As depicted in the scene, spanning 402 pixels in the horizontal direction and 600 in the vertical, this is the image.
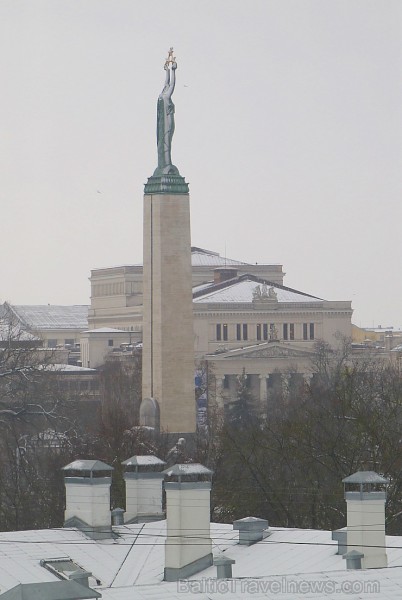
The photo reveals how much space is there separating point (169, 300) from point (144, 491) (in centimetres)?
4926

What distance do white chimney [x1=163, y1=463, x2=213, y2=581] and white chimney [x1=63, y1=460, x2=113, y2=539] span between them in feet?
10.0

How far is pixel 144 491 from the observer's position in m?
52.3

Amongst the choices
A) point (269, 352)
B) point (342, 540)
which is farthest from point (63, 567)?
point (269, 352)

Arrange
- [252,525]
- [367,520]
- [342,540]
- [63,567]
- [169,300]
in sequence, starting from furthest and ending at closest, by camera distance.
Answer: [169,300] → [252,525] → [63,567] → [342,540] → [367,520]

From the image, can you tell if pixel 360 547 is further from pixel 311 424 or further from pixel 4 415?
pixel 4 415

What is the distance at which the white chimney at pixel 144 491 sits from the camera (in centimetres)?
5178

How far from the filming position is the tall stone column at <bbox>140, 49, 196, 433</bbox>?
329ft

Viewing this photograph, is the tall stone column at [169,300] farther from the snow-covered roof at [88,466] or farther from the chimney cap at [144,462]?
the snow-covered roof at [88,466]

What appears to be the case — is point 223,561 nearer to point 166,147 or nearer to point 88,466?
point 88,466

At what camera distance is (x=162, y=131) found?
105438 mm

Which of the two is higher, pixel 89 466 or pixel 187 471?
pixel 89 466

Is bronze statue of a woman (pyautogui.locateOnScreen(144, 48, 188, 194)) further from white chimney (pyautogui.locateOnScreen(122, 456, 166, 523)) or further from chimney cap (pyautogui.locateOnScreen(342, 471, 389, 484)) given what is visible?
chimney cap (pyautogui.locateOnScreen(342, 471, 389, 484))

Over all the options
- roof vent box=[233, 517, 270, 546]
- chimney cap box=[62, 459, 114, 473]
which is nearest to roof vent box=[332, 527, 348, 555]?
roof vent box=[233, 517, 270, 546]

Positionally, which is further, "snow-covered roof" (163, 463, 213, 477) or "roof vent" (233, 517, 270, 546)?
"roof vent" (233, 517, 270, 546)
